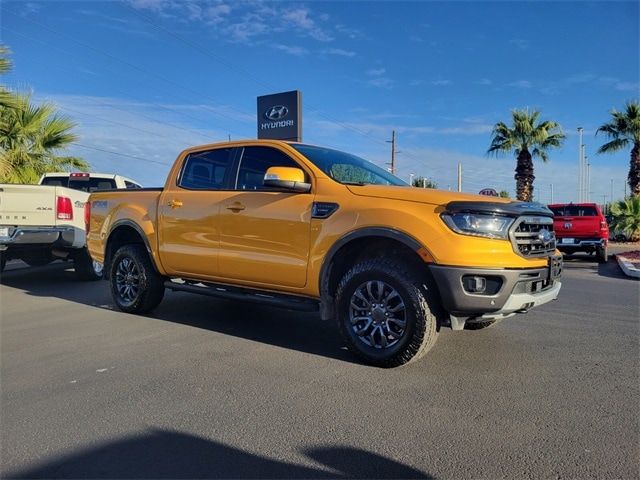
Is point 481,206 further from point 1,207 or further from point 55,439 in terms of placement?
point 1,207

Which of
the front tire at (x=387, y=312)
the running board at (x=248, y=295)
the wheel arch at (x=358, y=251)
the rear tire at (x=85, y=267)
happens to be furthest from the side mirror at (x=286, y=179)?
the rear tire at (x=85, y=267)

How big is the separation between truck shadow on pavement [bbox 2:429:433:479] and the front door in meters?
2.03

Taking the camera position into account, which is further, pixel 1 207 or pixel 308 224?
pixel 1 207

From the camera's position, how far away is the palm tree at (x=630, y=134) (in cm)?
2575

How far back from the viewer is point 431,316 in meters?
4.13

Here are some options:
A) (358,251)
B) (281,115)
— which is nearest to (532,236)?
(358,251)

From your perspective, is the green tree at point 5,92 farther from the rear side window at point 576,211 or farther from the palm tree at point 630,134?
the palm tree at point 630,134

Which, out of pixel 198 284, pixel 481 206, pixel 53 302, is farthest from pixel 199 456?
pixel 53 302

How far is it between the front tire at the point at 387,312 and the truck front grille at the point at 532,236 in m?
0.76

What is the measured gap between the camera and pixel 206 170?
5.91 meters

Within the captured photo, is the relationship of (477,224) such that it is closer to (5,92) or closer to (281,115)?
(5,92)

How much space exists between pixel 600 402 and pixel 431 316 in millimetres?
1296

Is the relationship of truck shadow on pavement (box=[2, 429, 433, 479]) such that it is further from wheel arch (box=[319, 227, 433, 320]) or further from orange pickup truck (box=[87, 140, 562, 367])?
wheel arch (box=[319, 227, 433, 320])

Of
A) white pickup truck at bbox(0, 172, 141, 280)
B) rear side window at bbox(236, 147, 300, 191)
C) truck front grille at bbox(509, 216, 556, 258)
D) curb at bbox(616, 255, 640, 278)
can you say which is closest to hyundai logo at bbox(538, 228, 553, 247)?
truck front grille at bbox(509, 216, 556, 258)
